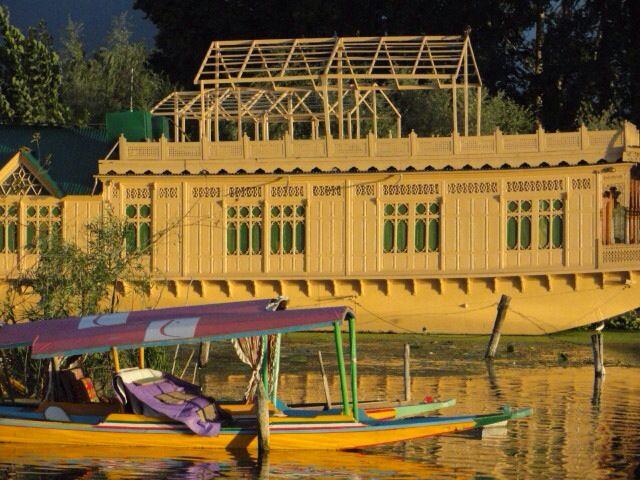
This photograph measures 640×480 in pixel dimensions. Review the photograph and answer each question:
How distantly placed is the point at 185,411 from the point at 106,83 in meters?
39.8

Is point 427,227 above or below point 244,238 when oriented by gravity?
above

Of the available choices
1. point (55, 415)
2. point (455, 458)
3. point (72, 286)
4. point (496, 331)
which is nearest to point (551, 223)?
point (496, 331)

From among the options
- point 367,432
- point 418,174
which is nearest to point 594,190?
point 418,174

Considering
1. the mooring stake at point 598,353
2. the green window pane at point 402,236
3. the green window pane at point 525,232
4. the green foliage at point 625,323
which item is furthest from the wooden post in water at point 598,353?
the green foliage at point 625,323

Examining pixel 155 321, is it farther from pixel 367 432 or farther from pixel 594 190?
pixel 594 190

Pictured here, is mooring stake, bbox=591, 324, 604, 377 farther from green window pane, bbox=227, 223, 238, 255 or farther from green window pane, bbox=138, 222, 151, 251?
green window pane, bbox=138, 222, 151, 251

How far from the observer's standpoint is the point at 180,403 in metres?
24.5

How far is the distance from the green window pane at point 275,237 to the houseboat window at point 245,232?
32 cm

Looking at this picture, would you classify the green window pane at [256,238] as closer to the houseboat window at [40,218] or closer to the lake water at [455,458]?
the houseboat window at [40,218]

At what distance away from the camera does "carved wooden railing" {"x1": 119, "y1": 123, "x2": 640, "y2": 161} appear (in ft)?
138

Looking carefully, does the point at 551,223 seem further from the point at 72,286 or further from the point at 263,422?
the point at 263,422

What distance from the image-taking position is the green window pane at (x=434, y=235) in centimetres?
4253

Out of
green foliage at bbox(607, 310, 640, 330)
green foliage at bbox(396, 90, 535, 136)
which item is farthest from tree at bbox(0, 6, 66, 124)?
green foliage at bbox(607, 310, 640, 330)

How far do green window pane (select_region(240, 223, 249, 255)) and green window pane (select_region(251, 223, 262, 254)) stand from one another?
0.49 feet
